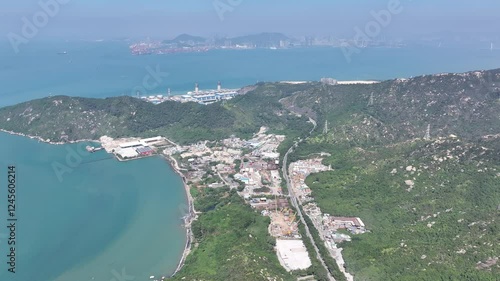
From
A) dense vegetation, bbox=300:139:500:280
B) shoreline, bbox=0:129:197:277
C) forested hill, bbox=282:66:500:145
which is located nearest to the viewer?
dense vegetation, bbox=300:139:500:280

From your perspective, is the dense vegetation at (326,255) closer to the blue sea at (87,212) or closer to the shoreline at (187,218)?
the shoreline at (187,218)

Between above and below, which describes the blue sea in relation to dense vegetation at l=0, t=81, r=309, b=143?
below

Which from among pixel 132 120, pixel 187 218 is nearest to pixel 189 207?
pixel 187 218

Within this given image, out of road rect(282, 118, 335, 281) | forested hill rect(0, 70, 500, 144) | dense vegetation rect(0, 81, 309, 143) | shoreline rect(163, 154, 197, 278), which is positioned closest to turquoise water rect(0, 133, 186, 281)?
shoreline rect(163, 154, 197, 278)

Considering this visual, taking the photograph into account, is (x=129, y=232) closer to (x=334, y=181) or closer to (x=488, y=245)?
(x=334, y=181)

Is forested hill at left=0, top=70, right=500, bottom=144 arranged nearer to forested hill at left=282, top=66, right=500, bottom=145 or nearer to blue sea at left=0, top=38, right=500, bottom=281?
forested hill at left=282, top=66, right=500, bottom=145

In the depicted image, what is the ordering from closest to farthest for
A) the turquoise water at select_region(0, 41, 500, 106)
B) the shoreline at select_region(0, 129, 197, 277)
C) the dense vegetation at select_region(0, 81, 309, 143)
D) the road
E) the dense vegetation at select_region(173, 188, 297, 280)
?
1. the dense vegetation at select_region(173, 188, 297, 280)
2. the road
3. the shoreline at select_region(0, 129, 197, 277)
4. the dense vegetation at select_region(0, 81, 309, 143)
5. the turquoise water at select_region(0, 41, 500, 106)

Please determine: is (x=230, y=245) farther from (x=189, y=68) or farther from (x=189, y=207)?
(x=189, y=68)
